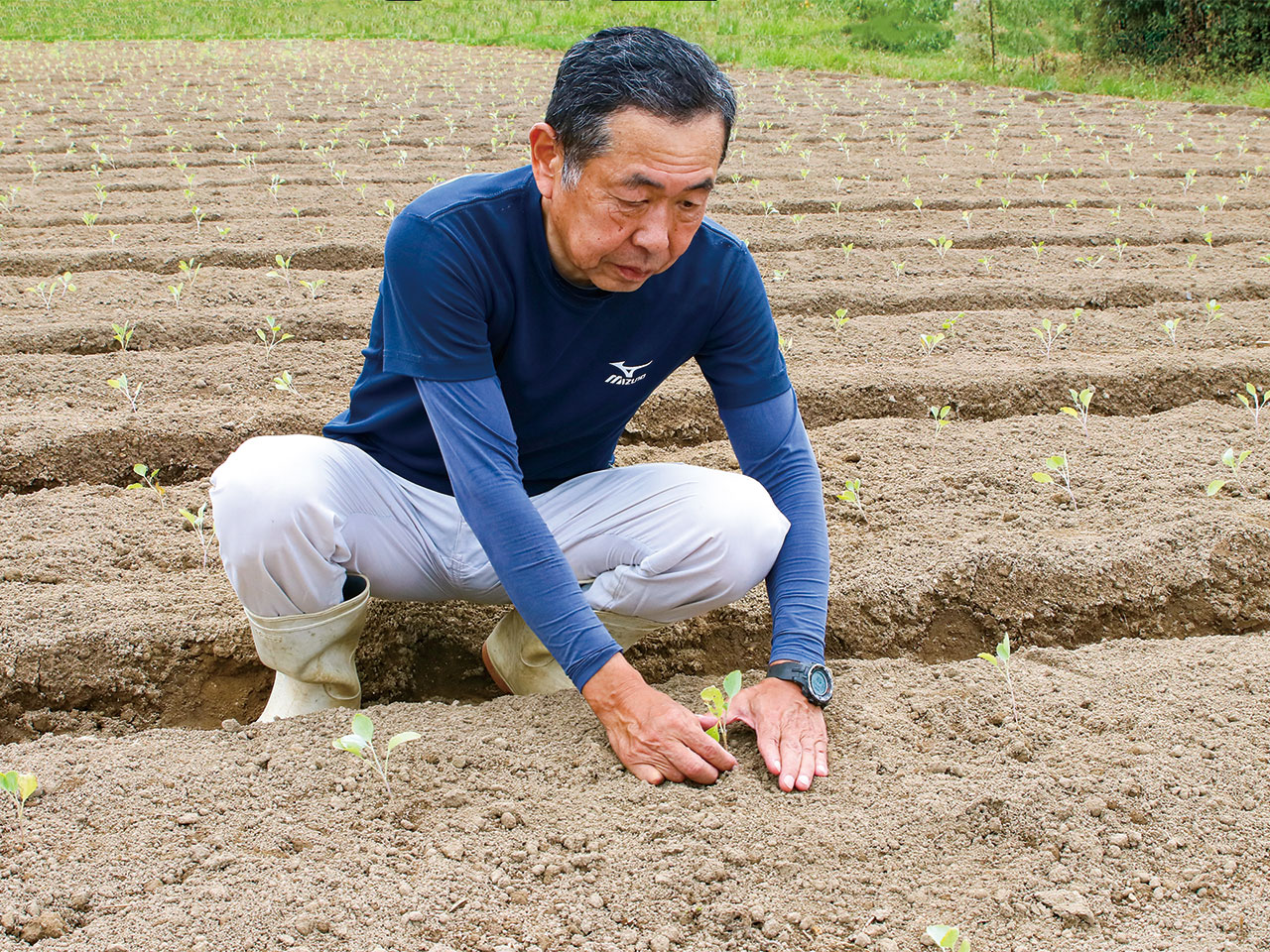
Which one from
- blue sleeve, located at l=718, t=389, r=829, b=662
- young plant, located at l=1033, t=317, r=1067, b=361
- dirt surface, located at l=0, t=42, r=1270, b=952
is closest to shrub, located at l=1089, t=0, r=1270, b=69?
dirt surface, located at l=0, t=42, r=1270, b=952

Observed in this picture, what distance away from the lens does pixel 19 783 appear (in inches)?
73.9

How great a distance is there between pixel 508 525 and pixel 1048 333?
2.99 metres

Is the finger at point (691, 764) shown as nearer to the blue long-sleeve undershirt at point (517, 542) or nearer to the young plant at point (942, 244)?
the blue long-sleeve undershirt at point (517, 542)

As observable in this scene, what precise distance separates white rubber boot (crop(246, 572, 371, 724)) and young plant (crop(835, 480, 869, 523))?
136 centimetres

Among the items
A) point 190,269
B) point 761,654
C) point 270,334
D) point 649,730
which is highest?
point 190,269

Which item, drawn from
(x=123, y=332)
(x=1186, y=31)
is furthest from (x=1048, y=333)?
(x=1186, y=31)

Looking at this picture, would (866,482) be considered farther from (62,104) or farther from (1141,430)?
(62,104)

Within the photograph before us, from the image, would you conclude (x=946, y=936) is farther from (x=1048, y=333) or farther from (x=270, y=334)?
(x=270, y=334)

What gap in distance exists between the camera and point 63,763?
82.6 inches

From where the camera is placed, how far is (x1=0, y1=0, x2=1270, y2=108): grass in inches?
538

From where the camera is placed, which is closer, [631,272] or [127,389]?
[631,272]

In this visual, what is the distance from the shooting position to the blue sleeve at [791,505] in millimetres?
2209

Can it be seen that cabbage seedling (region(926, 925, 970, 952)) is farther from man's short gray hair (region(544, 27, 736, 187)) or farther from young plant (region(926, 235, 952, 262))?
young plant (region(926, 235, 952, 262))

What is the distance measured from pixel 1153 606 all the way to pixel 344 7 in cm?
2297
